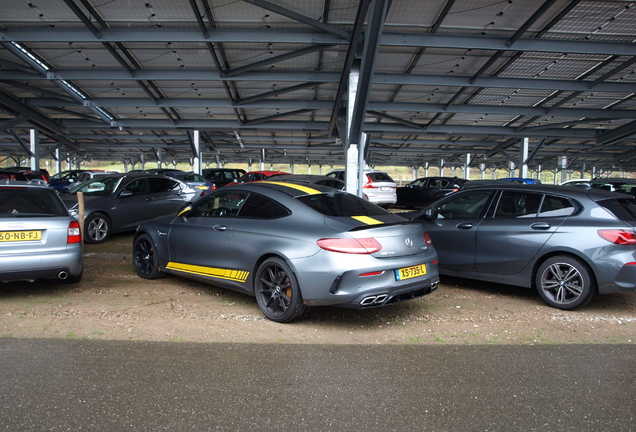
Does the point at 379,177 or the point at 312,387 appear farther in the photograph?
the point at 379,177

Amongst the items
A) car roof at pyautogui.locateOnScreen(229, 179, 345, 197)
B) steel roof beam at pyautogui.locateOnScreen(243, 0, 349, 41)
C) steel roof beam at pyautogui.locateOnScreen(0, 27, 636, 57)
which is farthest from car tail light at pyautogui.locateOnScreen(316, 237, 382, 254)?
steel roof beam at pyautogui.locateOnScreen(0, 27, 636, 57)

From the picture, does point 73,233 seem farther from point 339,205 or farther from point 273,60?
point 273,60

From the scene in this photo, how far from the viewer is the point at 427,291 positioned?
4.90m

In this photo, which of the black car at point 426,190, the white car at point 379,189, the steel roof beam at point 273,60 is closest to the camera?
the steel roof beam at point 273,60

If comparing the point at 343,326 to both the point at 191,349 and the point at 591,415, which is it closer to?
the point at 191,349

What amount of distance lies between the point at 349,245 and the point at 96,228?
744 cm

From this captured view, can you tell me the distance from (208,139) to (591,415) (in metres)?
32.6

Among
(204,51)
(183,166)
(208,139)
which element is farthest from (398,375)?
(183,166)

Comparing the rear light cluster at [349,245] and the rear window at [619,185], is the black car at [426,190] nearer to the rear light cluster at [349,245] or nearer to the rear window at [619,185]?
the rear window at [619,185]

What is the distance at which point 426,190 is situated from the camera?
1928 centimetres

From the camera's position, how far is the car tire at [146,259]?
6.48 meters

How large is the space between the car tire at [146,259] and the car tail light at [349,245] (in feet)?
9.69

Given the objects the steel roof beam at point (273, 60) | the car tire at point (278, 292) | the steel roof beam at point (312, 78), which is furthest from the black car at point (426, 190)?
the car tire at point (278, 292)

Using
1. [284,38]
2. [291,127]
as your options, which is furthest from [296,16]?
[291,127]
